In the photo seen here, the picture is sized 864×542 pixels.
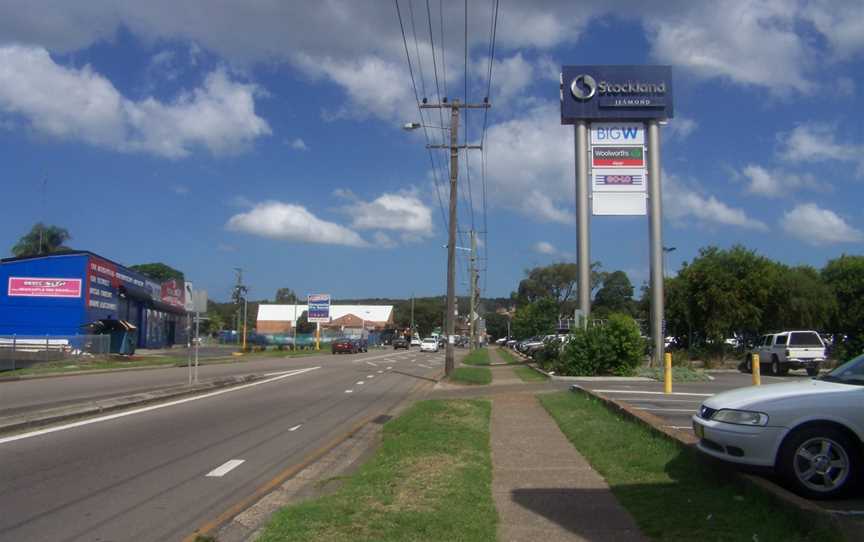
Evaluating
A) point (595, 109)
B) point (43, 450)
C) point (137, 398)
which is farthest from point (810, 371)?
point (43, 450)

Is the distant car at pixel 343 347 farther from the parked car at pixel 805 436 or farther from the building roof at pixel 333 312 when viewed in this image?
the building roof at pixel 333 312

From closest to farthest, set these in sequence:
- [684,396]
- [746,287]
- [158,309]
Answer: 1. [684,396]
2. [746,287]
3. [158,309]

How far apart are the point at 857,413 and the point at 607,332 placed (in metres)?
21.1

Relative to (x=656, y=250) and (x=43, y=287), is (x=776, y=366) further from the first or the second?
(x=43, y=287)

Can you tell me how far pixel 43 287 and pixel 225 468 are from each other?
46.4 m

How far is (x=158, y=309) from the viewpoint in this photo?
234 feet

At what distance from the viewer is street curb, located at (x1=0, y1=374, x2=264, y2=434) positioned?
44.1 ft

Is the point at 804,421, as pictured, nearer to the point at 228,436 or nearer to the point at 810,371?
the point at 228,436

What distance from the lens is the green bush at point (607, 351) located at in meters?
27.5

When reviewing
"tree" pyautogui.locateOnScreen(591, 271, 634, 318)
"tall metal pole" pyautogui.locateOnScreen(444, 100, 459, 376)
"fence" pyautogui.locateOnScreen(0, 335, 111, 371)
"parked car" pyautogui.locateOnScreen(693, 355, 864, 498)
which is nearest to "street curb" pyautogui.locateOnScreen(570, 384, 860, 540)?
"parked car" pyautogui.locateOnScreen(693, 355, 864, 498)

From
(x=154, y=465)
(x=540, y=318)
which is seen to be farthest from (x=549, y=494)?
(x=540, y=318)

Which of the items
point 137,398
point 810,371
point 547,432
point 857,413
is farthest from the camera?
point 810,371

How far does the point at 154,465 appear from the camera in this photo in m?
10.4

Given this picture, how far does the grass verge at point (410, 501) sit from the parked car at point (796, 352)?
74.6 feet
